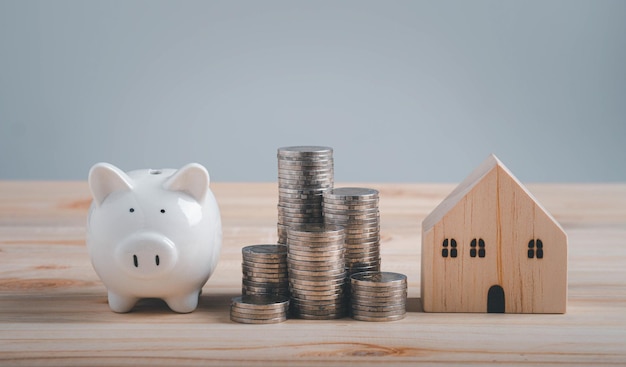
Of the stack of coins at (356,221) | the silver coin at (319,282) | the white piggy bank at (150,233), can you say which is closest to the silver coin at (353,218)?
the stack of coins at (356,221)

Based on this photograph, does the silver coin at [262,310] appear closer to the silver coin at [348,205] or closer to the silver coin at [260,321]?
the silver coin at [260,321]

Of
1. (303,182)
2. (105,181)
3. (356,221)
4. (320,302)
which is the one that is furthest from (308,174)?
(105,181)

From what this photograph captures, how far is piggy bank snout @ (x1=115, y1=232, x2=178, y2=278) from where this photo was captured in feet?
4.95

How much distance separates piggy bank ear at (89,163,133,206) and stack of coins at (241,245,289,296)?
236 mm

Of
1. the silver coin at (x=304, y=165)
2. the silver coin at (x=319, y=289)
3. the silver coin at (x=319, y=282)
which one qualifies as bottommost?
the silver coin at (x=319, y=289)

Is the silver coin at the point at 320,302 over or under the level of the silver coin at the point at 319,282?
under

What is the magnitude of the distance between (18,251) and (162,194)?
0.81 meters

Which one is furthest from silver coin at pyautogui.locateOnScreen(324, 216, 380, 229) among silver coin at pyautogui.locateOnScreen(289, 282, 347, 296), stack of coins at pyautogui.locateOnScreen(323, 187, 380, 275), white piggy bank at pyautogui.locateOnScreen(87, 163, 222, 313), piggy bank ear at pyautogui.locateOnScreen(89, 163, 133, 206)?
piggy bank ear at pyautogui.locateOnScreen(89, 163, 133, 206)

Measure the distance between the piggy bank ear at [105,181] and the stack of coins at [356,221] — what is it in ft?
1.09

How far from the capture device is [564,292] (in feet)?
5.19

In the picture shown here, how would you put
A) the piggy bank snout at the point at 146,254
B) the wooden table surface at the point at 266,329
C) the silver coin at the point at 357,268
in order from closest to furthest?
the wooden table surface at the point at 266,329 < the piggy bank snout at the point at 146,254 < the silver coin at the point at 357,268

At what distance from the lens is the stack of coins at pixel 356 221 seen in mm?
1588

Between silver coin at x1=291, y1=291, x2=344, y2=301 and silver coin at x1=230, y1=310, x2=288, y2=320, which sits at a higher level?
silver coin at x1=291, y1=291, x2=344, y2=301

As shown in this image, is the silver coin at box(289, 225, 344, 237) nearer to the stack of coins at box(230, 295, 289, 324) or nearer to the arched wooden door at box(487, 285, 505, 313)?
the stack of coins at box(230, 295, 289, 324)
